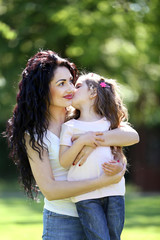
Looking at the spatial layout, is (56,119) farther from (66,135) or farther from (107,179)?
(107,179)

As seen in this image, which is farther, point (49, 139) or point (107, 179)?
point (49, 139)

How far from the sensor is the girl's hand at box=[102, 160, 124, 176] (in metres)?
2.70

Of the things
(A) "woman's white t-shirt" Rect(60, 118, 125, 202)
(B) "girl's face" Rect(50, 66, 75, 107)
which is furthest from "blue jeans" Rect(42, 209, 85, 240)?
(B) "girl's face" Rect(50, 66, 75, 107)

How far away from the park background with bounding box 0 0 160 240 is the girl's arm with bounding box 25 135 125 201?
154 inches

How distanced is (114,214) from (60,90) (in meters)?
0.85

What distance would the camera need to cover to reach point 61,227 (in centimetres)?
277

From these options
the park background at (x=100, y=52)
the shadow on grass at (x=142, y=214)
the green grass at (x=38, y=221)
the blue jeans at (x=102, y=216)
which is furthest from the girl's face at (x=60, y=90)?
the shadow on grass at (x=142, y=214)

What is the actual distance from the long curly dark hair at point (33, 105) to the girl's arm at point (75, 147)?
0.16m

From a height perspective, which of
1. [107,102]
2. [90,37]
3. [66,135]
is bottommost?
[66,135]

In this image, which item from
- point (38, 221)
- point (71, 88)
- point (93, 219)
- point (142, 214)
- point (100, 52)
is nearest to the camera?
point (93, 219)

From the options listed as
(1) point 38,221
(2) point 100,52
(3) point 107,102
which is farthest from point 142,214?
(3) point 107,102

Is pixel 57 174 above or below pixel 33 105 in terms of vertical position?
below

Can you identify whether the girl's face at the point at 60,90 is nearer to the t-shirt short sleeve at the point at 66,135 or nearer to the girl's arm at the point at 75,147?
the t-shirt short sleeve at the point at 66,135

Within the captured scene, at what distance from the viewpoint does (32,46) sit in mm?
13031
